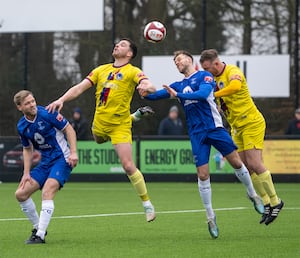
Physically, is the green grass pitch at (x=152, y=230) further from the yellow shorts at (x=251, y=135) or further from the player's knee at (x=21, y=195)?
the yellow shorts at (x=251, y=135)

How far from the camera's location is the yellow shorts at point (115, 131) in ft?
41.3

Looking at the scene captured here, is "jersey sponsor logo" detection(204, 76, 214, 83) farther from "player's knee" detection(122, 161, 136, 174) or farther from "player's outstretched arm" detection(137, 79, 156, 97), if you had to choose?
"player's knee" detection(122, 161, 136, 174)

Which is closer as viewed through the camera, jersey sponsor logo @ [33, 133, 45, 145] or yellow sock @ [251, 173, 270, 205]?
jersey sponsor logo @ [33, 133, 45, 145]

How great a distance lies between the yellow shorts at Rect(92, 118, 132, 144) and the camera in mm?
12594

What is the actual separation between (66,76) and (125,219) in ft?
50.8

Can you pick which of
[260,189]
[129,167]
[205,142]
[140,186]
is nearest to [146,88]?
[205,142]

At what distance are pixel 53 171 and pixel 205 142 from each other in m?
1.93

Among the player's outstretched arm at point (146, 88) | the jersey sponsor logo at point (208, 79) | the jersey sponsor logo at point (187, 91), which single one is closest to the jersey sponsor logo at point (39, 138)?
the player's outstretched arm at point (146, 88)

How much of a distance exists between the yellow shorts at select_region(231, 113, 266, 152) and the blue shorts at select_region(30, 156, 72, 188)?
2.91 m

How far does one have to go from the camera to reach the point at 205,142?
11781 millimetres

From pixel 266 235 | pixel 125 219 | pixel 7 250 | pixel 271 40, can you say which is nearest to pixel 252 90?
pixel 271 40

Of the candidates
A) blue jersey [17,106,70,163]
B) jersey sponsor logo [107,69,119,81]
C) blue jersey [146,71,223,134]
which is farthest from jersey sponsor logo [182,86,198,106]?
blue jersey [17,106,70,163]

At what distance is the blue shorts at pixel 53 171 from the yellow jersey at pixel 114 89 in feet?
5.58

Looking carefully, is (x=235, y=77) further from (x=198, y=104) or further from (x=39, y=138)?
(x=39, y=138)
